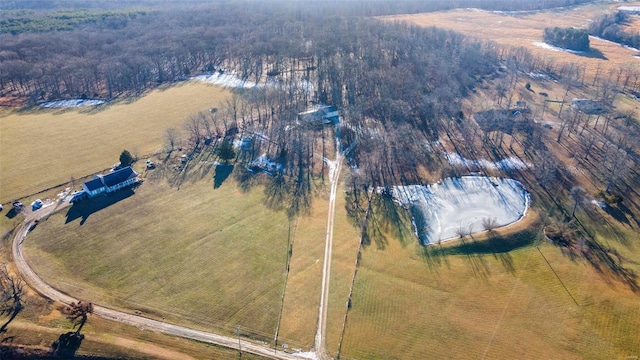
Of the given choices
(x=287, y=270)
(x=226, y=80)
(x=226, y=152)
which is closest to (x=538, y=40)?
(x=226, y=80)

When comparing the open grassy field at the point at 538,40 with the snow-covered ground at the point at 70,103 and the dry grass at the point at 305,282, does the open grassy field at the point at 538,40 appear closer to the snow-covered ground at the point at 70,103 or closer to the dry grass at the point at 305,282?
the dry grass at the point at 305,282

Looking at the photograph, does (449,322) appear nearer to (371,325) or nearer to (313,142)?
(371,325)

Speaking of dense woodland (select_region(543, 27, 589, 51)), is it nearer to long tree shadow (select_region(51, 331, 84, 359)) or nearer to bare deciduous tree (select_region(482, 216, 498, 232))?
bare deciduous tree (select_region(482, 216, 498, 232))

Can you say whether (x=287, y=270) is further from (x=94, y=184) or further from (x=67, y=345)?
(x=94, y=184)

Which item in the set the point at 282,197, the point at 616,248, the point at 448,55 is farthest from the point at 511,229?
the point at 448,55

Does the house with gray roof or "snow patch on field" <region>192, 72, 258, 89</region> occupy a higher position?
"snow patch on field" <region>192, 72, 258, 89</region>

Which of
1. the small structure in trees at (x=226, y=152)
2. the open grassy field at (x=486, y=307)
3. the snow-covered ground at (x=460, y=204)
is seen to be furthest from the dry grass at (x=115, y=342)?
the small structure in trees at (x=226, y=152)

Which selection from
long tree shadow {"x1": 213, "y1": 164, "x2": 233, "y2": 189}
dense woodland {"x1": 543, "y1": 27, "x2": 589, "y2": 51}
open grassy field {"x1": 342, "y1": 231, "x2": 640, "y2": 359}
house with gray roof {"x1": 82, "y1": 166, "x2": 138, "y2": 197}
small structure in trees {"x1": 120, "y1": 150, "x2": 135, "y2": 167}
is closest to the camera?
open grassy field {"x1": 342, "y1": 231, "x2": 640, "y2": 359}

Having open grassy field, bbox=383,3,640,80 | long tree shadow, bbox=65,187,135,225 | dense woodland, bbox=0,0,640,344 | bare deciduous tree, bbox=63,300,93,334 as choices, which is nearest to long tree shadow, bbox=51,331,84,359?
bare deciduous tree, bbox=63,300,93,334
